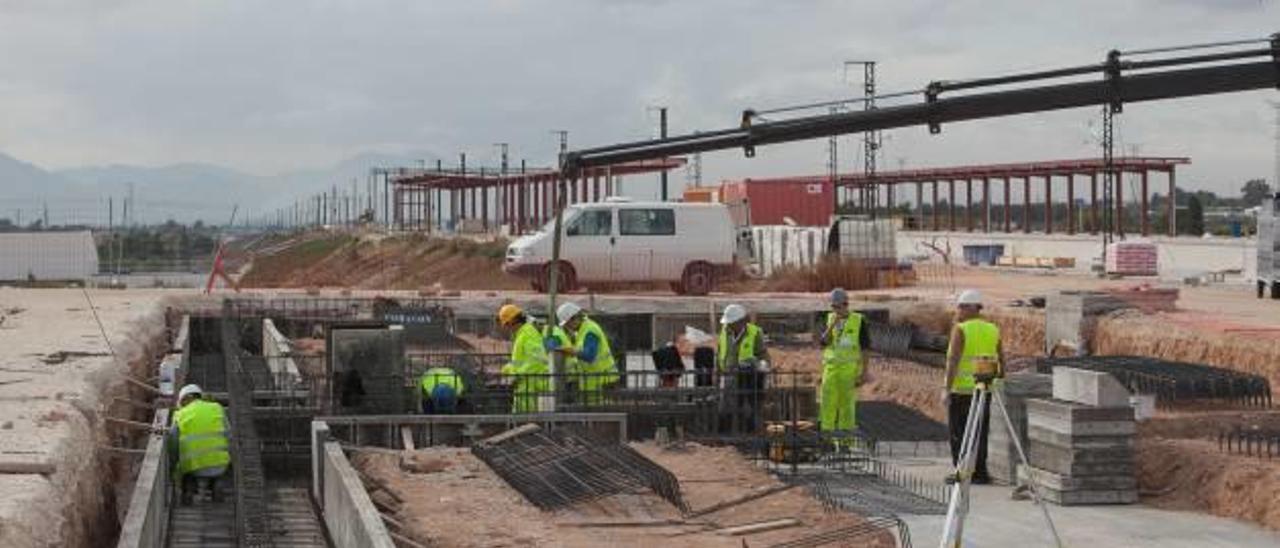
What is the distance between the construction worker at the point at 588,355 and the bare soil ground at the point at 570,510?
5.15ft

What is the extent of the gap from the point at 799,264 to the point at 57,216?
265ft

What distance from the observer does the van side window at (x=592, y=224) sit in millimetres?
28953

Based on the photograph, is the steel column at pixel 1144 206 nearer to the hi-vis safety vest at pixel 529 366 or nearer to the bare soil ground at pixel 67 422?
the bare soil ground at pixel 67 422

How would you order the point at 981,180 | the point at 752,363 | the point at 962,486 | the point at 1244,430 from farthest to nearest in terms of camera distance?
the point at 981,180 → the point at 752,363 → the point at 1244,430 → the point at 962,486

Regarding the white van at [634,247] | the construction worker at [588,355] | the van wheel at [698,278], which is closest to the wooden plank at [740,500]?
the construction worker at [588,355]

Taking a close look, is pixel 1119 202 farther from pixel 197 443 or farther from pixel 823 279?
pixel 197 443

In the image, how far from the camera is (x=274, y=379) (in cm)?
1906

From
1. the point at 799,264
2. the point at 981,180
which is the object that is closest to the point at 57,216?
the point at 981,180

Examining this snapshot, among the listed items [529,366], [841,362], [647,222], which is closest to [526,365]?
[529,366]

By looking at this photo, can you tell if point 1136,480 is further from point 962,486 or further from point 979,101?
point 979,101

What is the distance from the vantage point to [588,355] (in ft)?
45.6

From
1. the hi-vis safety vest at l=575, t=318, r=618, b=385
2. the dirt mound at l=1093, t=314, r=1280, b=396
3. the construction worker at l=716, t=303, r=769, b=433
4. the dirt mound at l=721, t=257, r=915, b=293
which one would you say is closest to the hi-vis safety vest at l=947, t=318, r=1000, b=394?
the construction worker at l=716, t=303, r=769, b=433

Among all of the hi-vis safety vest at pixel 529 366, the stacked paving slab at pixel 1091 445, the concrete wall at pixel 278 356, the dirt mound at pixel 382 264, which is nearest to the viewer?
the stacked paving slab at pixel 1091 445

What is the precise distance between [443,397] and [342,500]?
4115 millimetres
